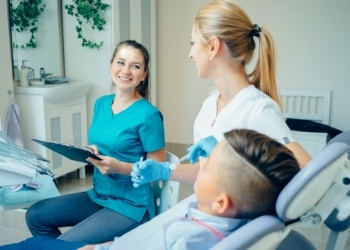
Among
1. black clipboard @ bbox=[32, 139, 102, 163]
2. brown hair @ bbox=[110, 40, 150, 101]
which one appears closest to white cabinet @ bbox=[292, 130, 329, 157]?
brown hair @ bbox=[110, 40, 150, 101]

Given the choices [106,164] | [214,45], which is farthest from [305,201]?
[106,164]

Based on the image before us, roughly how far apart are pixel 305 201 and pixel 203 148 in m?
0.54

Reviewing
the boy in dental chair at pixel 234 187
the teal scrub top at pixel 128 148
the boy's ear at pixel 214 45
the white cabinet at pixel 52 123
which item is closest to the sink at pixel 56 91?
the white cabinet at pixel 52 123

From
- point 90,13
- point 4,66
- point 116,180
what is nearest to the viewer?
point 116,180

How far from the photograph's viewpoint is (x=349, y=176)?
2.27ft

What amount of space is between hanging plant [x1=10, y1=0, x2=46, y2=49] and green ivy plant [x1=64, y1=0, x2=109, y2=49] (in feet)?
0.80

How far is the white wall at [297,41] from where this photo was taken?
320 cm

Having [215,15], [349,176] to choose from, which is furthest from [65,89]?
[349,176]

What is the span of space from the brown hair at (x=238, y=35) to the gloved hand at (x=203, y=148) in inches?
9.4

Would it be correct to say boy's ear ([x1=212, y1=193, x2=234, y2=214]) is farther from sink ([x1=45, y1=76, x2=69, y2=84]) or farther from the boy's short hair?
sink ([x1=45, y1=76, x2=69, y2=84])

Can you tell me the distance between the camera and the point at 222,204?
78 cm

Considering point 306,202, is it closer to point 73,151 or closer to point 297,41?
point 73,151

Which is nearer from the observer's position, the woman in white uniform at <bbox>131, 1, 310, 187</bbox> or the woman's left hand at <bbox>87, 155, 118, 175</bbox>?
the woman in white uniform at <bbox>131, 1, 310, 187</bbox>

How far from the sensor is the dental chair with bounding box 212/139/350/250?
0.61m
